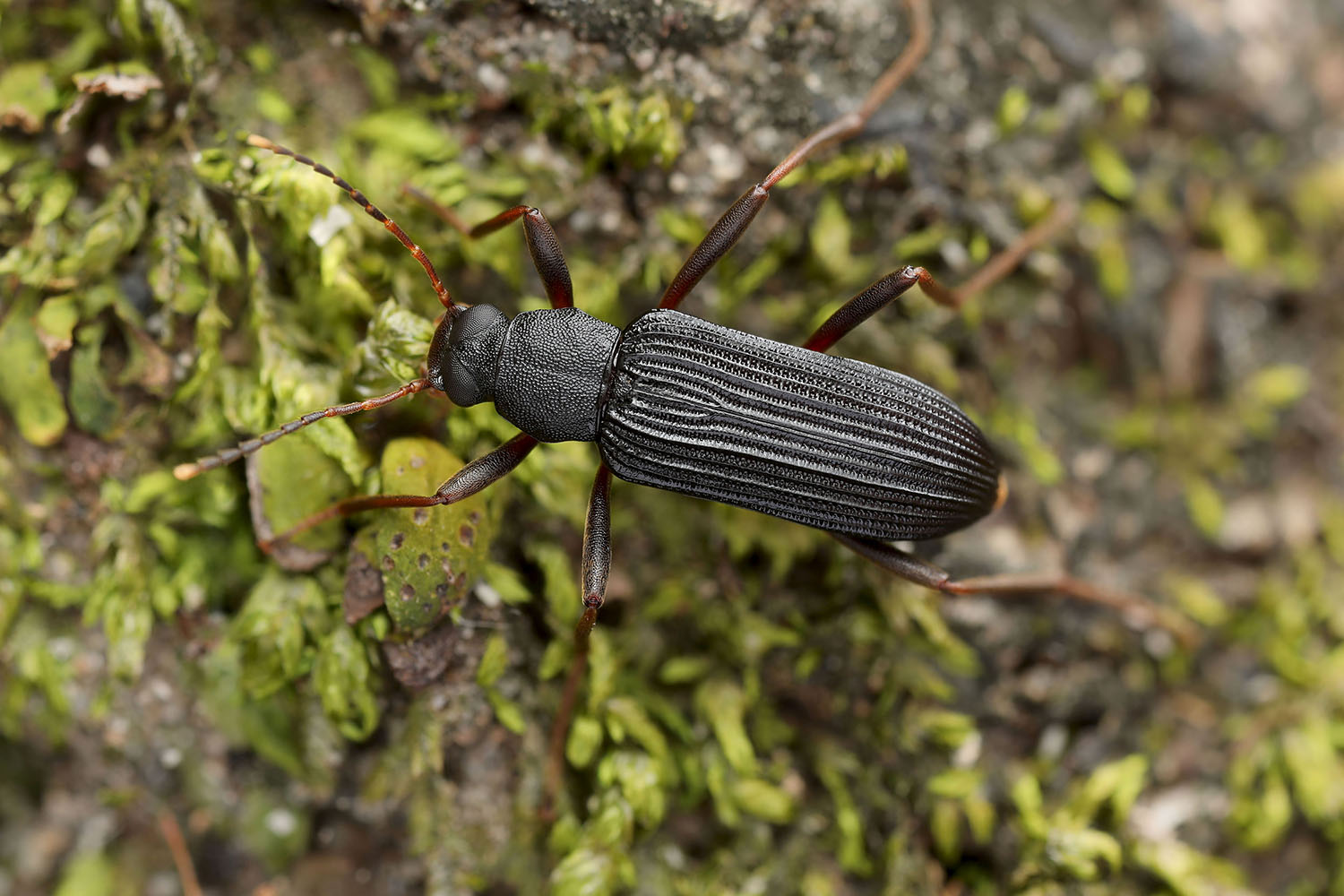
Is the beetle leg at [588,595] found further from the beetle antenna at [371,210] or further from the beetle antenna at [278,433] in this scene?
the beetle antenna at [371,210]

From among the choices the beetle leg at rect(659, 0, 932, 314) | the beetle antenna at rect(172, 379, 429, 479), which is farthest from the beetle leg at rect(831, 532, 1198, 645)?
the beetle antenna at rect(172, 379, 429, 479)

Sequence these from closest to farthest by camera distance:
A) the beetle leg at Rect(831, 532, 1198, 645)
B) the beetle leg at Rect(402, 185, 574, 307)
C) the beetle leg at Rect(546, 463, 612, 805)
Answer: the beetle leg at Rect(546, 463, 612, 805), the beetle leg at Rect(402, 185, 574, 307), the beetle leg at Rect(831, 532, 1198, 645)

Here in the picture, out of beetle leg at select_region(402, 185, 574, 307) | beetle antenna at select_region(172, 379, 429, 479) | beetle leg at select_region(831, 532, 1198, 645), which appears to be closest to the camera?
beetle antenna at select_region(172, 379, 429, 479)

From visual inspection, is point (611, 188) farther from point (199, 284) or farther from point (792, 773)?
point (792, 773)

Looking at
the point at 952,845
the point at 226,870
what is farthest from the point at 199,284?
the point at 952,845

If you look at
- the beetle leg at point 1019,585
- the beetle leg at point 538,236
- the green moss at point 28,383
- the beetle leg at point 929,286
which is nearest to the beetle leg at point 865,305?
the beetle leg at point 929,286

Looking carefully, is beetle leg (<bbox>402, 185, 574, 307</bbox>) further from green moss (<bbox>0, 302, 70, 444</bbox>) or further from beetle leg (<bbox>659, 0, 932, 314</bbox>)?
green moss (<bbox>0, 302, 70, 444</bbox>)
